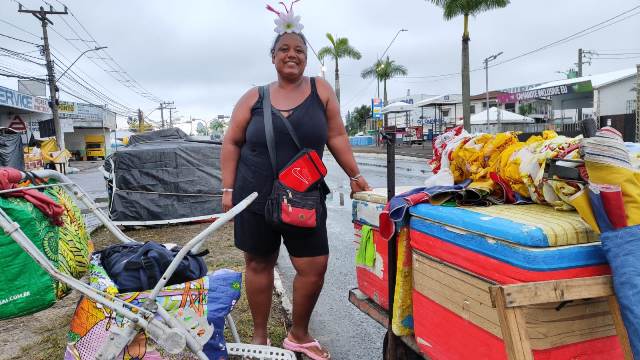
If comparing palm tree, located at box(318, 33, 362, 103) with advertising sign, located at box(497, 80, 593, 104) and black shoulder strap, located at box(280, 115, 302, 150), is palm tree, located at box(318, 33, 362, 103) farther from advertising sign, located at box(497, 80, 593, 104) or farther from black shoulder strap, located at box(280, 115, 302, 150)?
black shoulder strap, located at box(280, 115, 302, 150)

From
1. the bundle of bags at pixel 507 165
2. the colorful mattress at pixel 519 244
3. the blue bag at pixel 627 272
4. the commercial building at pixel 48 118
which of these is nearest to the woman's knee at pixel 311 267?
the bundle of bags at pixel 507 165

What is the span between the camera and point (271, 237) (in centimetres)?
263

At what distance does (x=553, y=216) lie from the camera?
1650mm

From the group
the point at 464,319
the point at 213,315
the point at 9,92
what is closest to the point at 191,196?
the point at 213,315

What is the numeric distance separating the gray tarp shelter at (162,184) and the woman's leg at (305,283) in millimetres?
5983

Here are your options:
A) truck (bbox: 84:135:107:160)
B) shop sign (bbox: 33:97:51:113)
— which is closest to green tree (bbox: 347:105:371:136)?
truck (bbox: 84:135:107:160)

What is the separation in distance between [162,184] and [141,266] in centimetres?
654

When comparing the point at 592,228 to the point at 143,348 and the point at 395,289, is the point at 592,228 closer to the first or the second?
the point at 395,289

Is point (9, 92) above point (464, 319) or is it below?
above

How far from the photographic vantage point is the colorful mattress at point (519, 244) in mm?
1435

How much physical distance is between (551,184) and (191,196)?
750 cm

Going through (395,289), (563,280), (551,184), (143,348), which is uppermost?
(551,184)

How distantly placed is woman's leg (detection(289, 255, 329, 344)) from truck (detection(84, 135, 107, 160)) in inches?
1828

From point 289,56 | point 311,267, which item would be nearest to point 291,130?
point 289,56
